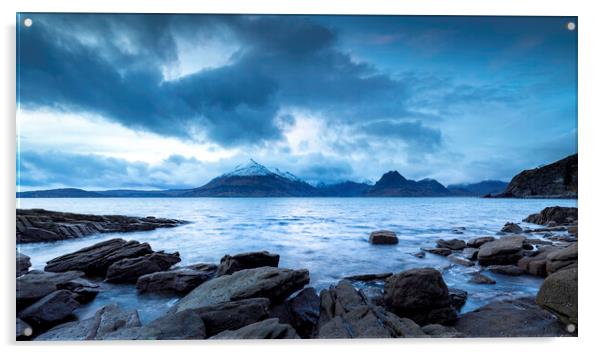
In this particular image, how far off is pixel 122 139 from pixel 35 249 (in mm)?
2139

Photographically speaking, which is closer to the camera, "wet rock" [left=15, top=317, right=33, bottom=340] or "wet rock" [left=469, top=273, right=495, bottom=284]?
"wet rock" [left=15, top=317, right=33, bottom=340]

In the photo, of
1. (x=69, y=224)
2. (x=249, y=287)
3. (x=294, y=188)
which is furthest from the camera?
(x=69, y=224)

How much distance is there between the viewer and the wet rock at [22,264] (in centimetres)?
354

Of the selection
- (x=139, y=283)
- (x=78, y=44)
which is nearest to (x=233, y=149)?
(x=78, y=44)

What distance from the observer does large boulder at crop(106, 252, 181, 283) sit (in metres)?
5.52

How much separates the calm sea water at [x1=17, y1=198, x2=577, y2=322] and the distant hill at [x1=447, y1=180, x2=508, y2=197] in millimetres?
470

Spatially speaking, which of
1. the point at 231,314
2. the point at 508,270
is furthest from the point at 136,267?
the point at 508,270

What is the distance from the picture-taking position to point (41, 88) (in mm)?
3697

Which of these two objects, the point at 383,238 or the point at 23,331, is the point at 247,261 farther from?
the point at 383,238

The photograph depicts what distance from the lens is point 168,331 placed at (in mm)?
3277

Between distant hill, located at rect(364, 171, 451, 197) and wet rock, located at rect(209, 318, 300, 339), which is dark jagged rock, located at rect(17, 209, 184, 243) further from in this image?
distant hill, located at rect(364, 171, 451, 197)

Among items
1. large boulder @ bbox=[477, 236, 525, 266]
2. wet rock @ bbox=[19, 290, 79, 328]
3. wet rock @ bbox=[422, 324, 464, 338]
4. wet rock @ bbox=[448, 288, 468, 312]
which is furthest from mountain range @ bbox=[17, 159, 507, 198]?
wet rock @ bbox=[422, 324, 464, 338]

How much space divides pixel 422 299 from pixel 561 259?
3.01 meters
